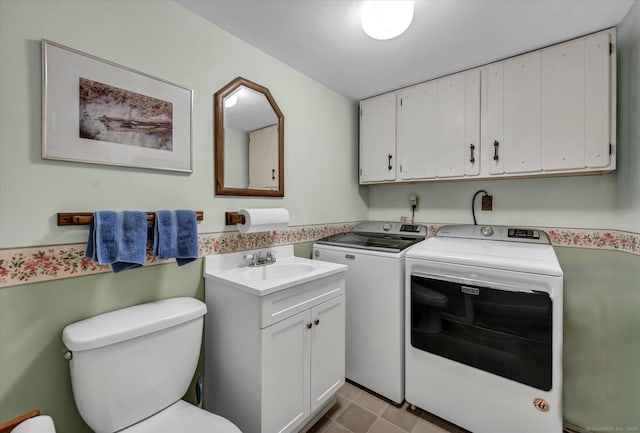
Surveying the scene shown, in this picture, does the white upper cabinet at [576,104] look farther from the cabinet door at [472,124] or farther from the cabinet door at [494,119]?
the cabinet door at [472,124]

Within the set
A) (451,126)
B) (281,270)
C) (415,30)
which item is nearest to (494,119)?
(451,126)

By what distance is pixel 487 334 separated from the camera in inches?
57.5

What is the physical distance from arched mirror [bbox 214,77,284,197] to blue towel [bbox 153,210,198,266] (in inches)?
12.0

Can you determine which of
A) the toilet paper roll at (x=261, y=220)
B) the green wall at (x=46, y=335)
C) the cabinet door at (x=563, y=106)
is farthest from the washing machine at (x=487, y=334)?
the green wall at (x=46, y=335)

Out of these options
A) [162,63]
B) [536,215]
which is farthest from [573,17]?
[162,63]

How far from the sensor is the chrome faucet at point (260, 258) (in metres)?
1.70

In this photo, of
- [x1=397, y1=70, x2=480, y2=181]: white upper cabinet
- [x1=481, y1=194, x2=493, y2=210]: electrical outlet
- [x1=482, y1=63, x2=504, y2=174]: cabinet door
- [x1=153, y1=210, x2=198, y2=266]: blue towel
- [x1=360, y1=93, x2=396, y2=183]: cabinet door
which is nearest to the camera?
[x1=153, y1=210, x2=198, y2=266]: blue towel

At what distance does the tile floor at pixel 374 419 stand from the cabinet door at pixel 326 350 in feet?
0.66

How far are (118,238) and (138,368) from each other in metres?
0.52

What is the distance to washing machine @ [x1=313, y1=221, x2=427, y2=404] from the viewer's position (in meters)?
1.78

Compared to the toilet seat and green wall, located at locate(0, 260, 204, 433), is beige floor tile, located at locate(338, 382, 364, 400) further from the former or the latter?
green wall, located at locate(0, 260, 204, 433)

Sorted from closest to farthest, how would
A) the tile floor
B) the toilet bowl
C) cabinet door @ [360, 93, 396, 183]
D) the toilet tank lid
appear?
the toilet bowl
the toilet tank lid
the tile floor
cabinet door @ [360, 93, 396, 183]

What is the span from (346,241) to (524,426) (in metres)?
1.44

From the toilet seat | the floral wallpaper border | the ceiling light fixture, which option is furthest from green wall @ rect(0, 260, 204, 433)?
the ceiling light fixture
